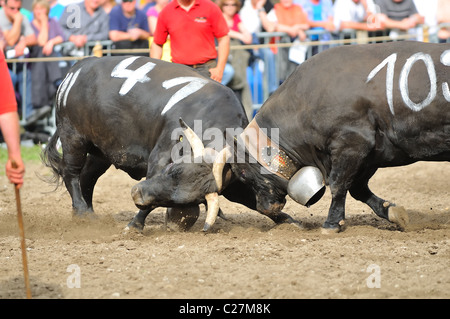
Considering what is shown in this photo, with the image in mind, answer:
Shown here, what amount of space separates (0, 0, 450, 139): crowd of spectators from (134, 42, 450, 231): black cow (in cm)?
537

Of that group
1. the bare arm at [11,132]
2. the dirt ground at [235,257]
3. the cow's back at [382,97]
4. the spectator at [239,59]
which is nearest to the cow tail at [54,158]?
the dirt ground at [235,257]

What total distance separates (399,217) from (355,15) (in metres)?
5.95

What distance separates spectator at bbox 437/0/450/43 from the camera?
38.1ft

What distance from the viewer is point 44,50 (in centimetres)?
1263

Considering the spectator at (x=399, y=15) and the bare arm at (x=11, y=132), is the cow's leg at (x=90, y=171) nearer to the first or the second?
the bare arm at (x=11, y=132)

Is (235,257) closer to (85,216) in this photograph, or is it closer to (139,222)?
(139,222)

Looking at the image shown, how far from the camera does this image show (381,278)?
5.13 metres

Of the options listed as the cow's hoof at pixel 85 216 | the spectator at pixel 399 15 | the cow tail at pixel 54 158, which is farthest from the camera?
the spectator at pixel 399 15

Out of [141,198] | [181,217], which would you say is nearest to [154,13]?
[181,217]

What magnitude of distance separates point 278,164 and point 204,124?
0.73 metres

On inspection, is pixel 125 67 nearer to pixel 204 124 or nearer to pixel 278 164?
pixel 204 124

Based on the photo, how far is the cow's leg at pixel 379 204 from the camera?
6791 mm

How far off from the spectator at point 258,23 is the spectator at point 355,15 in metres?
1.05

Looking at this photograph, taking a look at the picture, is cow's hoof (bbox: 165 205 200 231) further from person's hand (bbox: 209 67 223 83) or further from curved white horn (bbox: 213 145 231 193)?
person's hand (bbox: 209 67 223 83)
